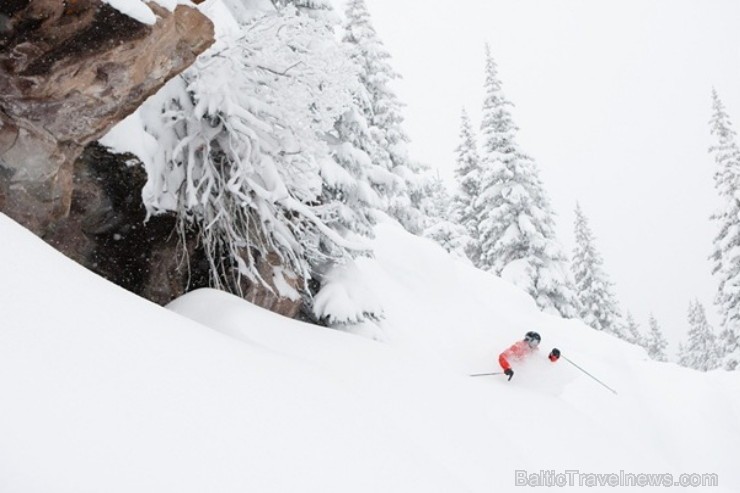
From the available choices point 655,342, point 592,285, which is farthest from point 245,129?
point 655,342

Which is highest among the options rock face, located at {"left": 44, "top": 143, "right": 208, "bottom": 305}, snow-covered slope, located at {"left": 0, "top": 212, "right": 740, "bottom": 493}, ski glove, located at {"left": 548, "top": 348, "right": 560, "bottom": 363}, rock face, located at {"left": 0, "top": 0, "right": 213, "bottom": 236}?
rock face, located at {"left": 0, "top": 0, "right": 213, "bottom": 236}

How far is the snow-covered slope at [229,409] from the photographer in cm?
216

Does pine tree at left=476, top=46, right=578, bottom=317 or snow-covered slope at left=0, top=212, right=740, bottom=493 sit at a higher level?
pine tree at left=476, top=46, right=578, bottom=317

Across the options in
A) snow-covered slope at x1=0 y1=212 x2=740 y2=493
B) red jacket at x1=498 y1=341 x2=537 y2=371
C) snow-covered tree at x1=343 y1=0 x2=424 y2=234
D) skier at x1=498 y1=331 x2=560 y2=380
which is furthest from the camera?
snow-covered tree at x1=343 y1=0 x2=424 y2=234

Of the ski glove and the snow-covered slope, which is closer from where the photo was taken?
the snow-covered slope

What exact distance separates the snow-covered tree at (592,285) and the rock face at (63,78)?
26.2 metres

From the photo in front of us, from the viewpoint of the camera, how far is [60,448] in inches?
79.6

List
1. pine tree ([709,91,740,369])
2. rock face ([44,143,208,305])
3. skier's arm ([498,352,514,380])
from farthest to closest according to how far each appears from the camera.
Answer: pine tree ([709,91,740,369]) → skier's arm ([498,352,514,380]) → rock face ([44,143,208,305])

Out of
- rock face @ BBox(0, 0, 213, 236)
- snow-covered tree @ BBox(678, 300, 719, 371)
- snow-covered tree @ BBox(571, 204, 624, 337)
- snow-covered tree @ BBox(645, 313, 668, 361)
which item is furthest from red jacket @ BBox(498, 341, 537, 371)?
snow-covered tree @ BBox(645, 313, 668, 361)

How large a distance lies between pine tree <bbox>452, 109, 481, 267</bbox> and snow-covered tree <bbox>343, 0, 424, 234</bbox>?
5.99m

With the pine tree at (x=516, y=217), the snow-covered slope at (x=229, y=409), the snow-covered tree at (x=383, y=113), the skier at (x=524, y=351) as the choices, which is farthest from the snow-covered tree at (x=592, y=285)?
the snow-covered slope at (x=229, y=409)

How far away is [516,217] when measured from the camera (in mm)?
21812

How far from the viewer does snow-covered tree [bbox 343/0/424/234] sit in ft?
50.5

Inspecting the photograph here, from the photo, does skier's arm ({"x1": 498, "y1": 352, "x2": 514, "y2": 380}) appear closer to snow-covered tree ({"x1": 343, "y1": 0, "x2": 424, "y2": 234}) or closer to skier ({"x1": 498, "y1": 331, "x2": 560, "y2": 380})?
skier ({"x1": 498, "y1": 331, "x2": 560, "y2": 380})
